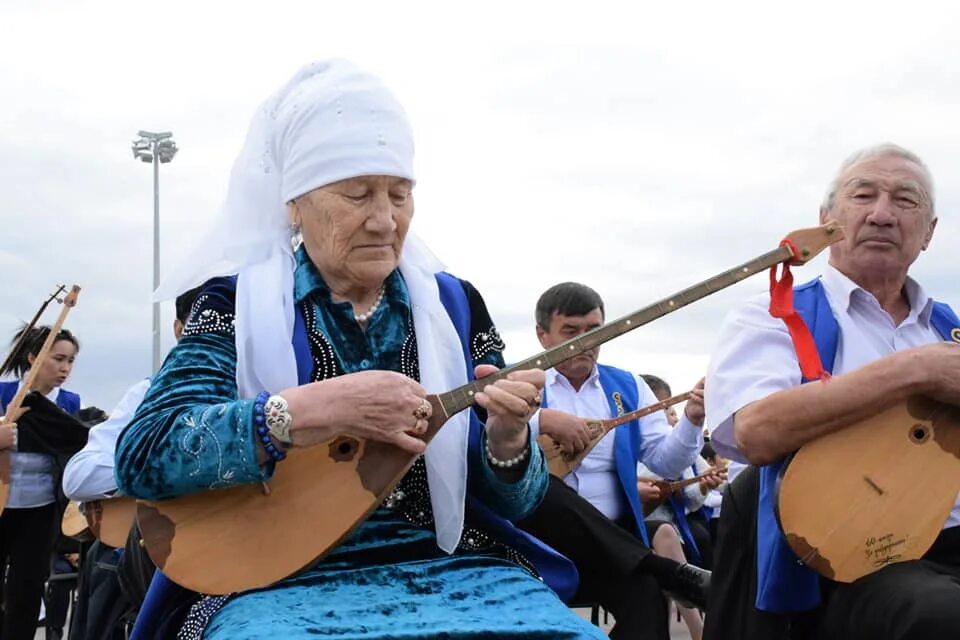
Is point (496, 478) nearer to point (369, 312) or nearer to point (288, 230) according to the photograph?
point (369, 312)

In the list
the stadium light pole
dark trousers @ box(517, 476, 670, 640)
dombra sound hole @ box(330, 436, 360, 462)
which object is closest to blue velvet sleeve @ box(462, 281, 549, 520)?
dombra sound hole @ box(330, 436, 360, 462)

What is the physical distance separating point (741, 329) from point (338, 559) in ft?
4.48

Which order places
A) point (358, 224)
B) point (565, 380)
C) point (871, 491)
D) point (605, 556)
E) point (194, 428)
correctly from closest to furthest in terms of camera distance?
point (194, 428)
point (358, 224)
point (871, 491)
point (605, 556)
point (565, 380)

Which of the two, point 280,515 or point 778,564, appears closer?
point 280,515

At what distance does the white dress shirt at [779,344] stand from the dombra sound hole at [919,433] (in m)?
0.25

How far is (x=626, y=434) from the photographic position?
511 cm

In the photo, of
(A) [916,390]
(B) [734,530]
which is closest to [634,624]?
(B) [734,530]

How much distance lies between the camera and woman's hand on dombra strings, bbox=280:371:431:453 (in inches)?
87.5

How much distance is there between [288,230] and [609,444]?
9.01 feet

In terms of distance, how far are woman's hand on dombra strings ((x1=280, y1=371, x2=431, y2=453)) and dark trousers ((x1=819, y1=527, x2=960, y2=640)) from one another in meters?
1.16

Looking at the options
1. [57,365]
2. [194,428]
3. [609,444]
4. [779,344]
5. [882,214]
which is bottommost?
[194,428]

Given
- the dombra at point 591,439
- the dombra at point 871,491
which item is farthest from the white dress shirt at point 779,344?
the dombra at point 591,439

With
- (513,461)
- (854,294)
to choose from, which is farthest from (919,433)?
(513,461)

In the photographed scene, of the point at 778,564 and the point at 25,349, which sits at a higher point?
the point at 25,349
